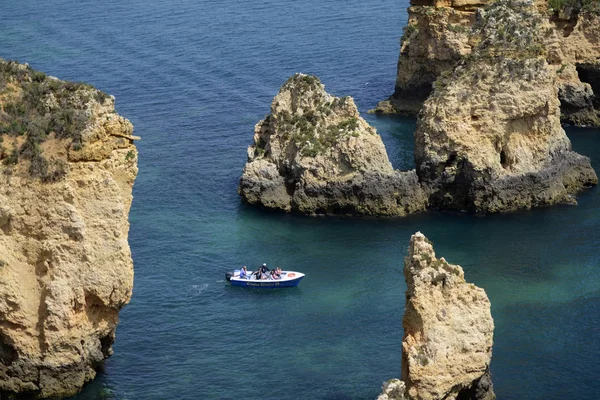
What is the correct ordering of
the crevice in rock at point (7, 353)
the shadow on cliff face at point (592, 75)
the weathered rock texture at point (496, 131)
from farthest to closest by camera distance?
the shadow on cliff face at point (592, 75)
the weathered rock texture at point (496, 131)
the crevice in rock at point (7, 353)

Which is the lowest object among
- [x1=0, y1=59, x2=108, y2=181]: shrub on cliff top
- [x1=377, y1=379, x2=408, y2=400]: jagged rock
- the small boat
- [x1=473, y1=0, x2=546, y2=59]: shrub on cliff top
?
the small boat

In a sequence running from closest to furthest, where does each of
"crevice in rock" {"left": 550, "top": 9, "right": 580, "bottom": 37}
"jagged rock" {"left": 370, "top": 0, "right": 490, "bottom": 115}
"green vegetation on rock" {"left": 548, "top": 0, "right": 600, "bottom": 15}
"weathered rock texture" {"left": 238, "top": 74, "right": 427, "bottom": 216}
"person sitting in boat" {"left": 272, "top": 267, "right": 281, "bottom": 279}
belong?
1. "person sitting in boat" {"left": 272, "top": 267, "right": 281, "bottom": 279}
2. "weathered rock texture" {"left": 238, "top": 74, "right": 427, "bottom": 216}
3. "jagged rock" {"left": 370, "top": 0, "right": 490, "bottom": 115}
4. "green vegetation on rock" {"left": 548, "top": 0, "right": 600, "bottom": 15}
5. "crevice in rock" {"left": 550, "top": 9, "right": 580, "bottom": 37}

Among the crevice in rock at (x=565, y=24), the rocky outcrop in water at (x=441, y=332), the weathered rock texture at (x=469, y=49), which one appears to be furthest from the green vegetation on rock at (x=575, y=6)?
the rocky outcrop in water at (x=441, y=332)

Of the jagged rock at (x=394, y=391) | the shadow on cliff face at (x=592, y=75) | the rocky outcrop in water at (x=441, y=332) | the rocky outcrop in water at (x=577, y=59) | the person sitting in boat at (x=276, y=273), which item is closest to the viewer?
the jagged rock at (x=394, y=391)

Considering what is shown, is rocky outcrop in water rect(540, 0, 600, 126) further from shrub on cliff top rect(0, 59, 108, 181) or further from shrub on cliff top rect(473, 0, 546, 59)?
shrub on cliff top rect(0, 59, 108, 181)

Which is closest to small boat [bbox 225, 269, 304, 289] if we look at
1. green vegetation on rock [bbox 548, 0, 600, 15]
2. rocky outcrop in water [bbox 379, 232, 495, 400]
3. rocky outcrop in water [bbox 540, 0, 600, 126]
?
rocky outcrop in water [bbox 379, 232, 495, 400]

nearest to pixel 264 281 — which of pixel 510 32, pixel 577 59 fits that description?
pixel 510 32

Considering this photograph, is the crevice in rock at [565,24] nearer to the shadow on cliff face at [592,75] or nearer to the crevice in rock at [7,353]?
the shadow on cliff face at [592,75]
